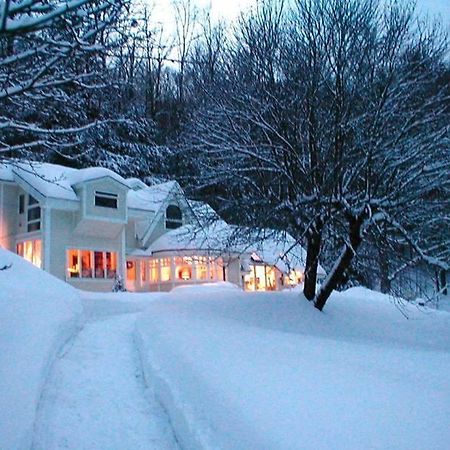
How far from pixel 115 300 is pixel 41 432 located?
1195 cm

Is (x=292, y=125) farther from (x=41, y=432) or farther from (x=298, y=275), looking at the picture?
(x=298, y=275)

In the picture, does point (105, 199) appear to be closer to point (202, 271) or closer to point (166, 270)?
point (166, 270)

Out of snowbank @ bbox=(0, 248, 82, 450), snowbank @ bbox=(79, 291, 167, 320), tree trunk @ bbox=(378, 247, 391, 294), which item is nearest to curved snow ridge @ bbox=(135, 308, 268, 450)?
snowbank @ bbox=(0, 248, 82, 450)

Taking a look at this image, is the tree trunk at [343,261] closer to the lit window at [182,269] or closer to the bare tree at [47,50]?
the bare tree at [47,50]

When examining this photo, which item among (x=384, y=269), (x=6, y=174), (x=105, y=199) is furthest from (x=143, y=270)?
(x=384, y=269)

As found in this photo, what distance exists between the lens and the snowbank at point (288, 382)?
548 centimetres

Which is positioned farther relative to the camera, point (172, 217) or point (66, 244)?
point (172, 217)

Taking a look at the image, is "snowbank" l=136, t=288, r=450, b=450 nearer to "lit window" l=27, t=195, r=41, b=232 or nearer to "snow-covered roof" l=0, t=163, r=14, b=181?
"lit window" l=27, t=195, r=41, b=232

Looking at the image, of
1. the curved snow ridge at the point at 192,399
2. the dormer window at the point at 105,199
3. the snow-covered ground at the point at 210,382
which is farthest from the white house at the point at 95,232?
the curved snow ridge at the point at 192,399

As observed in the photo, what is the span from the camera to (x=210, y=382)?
7289 mm

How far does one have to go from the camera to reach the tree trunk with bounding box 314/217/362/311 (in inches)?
487

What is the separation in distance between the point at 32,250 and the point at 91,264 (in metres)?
2.60

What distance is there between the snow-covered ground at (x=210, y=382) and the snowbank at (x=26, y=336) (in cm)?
3

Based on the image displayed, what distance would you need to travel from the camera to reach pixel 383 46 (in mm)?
12906
